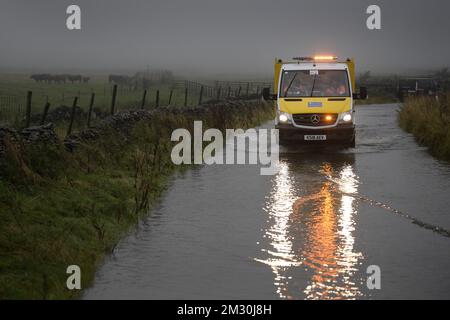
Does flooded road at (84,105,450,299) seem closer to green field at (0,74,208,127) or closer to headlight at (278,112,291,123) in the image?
headlight at (278,112,291,123)

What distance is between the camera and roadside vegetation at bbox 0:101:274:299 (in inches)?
323

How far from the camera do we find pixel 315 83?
2119cm

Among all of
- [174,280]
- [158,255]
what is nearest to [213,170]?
[158,255]

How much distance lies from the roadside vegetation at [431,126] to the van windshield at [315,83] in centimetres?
288

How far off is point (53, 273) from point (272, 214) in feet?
14.5

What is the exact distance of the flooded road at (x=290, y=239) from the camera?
305 inches

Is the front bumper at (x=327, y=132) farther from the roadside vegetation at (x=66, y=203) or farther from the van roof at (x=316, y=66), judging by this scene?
the roadside vegetation at (x=66, y=203)

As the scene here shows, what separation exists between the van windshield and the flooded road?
4.76 meters

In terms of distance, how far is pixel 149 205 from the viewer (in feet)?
41.5

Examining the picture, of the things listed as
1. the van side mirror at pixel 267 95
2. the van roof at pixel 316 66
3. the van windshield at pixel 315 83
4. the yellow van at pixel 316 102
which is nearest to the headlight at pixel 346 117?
the yellow van at pixel 316 102

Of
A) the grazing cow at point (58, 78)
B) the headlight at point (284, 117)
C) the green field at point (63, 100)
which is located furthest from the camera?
Answer: the grazing cow at point (58, 78)

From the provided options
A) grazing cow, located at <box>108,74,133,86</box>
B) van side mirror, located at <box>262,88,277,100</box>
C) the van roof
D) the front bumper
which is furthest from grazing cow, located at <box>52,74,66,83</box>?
the front bumper

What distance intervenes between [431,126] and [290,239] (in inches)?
579

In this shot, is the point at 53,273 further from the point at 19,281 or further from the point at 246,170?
the point at 246,170
